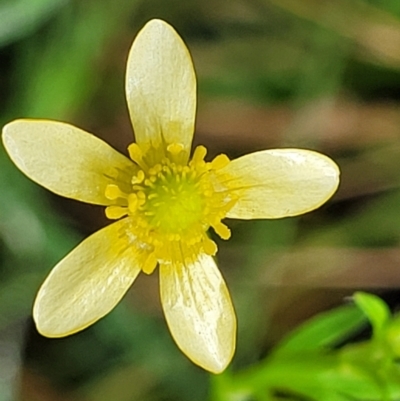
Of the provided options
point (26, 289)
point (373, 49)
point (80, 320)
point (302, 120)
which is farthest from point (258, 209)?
point (373, 49)

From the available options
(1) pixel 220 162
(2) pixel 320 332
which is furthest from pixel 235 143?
(1) pixel 220 162

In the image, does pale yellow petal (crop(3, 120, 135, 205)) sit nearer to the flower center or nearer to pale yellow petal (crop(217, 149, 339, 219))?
the flower center

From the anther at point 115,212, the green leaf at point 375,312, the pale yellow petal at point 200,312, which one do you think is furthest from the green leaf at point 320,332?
the anther at point 115,212

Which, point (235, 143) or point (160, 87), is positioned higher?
point (160, 87)

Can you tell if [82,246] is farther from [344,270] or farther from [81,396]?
[344,270]

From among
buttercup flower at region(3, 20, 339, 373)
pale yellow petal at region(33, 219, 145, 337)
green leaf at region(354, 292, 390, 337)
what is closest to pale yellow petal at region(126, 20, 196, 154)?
buttercup flower at region(3, 20, 339, 373)

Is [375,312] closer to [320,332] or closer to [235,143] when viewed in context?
[320,332]

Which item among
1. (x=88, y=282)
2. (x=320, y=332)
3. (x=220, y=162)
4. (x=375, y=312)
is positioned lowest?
(x=320, y=332)
